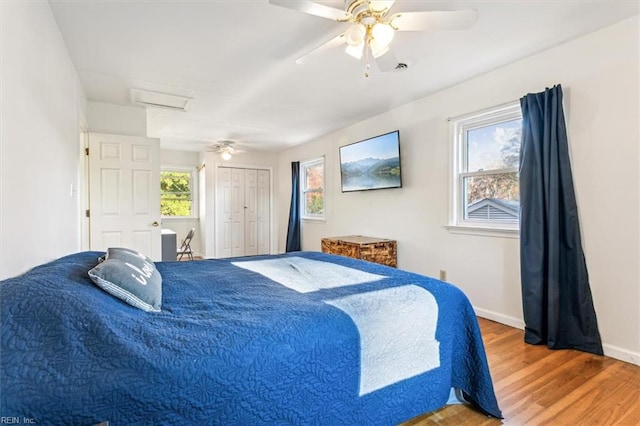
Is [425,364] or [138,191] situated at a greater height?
[138,191]

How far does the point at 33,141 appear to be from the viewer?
64.1 inches

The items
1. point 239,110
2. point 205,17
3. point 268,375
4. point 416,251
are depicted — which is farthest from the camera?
point 239,110

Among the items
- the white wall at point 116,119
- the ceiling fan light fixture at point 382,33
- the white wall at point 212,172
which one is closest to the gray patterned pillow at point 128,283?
the ceiling fan light fixture at point 382,33

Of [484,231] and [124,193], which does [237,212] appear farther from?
[484,231]

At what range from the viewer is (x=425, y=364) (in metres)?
1.43

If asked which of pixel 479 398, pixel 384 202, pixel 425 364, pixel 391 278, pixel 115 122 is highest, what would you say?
pixel 115 122

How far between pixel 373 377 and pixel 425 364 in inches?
12.1

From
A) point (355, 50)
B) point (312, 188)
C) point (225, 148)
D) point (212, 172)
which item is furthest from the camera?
point (212, 172)

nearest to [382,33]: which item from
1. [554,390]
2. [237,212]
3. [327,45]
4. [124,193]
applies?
[327,45]

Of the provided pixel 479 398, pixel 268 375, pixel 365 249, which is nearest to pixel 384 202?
pixel 365 249

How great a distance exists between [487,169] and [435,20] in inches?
70.8

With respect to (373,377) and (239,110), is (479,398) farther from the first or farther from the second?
(239,110)

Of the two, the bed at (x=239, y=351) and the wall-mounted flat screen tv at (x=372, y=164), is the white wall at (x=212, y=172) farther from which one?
the bed at (x=239, y=351)

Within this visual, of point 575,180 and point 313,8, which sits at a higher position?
point 313,8
